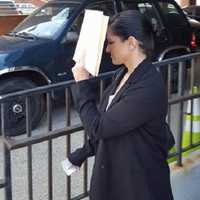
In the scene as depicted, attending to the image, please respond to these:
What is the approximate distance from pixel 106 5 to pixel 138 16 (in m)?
5.19

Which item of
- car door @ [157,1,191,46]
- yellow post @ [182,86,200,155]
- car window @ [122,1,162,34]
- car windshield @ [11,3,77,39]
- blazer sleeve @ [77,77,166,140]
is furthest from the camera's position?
car door @ [157,1,191,46]

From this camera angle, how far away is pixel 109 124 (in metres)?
2.09

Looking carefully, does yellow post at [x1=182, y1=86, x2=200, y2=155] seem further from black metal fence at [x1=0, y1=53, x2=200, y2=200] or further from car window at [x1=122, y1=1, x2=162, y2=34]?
car window at [x1=122, y1=1, x2=162, y2=34]

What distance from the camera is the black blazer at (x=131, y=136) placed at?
2082 mm

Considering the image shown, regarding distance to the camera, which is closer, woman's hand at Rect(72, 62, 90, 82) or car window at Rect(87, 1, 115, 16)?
woman's hand at Rect(72, 62, 90, 82)

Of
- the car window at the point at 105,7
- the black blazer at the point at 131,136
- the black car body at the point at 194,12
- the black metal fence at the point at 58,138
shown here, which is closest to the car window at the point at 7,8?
the car window at the point at 105,7

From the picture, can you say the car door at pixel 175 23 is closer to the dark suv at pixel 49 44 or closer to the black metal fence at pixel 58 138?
the dark suv at pixel 49 44

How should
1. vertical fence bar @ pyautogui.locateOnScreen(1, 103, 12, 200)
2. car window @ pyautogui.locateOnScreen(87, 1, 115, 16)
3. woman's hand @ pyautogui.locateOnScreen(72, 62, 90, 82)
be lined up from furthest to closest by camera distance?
1. car window @ pyautogui.locateOnScreen(87, 1, 115, 16)
2. vertical fence bar @ pyautogui.locateOnScreen(1, 103, 12, 200)
3. woman's hand @ pyautogui.locateOnScreen(72, 62, 90, 82)

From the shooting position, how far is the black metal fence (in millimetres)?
2607

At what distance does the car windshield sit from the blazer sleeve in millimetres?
4595

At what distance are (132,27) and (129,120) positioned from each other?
1.30 feet

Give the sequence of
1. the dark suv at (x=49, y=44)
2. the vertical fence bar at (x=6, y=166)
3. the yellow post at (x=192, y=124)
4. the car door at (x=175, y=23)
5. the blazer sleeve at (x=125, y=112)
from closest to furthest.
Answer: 1. the blazer sleeve at (x=125, y=112)
2. the vertical fence bar at (x=6, y=166)
3. the yellow post at (x=192, y=124)
4. the dark suv at (x=49, y=44)
5. the car door at (x=175, y=23)

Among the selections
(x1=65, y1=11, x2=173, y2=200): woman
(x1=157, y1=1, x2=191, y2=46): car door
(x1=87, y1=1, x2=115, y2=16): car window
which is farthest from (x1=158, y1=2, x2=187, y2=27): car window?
(x1=65, y1=11, x2=173, y2=200): woman

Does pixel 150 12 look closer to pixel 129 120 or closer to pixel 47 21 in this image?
pixel 47 21
